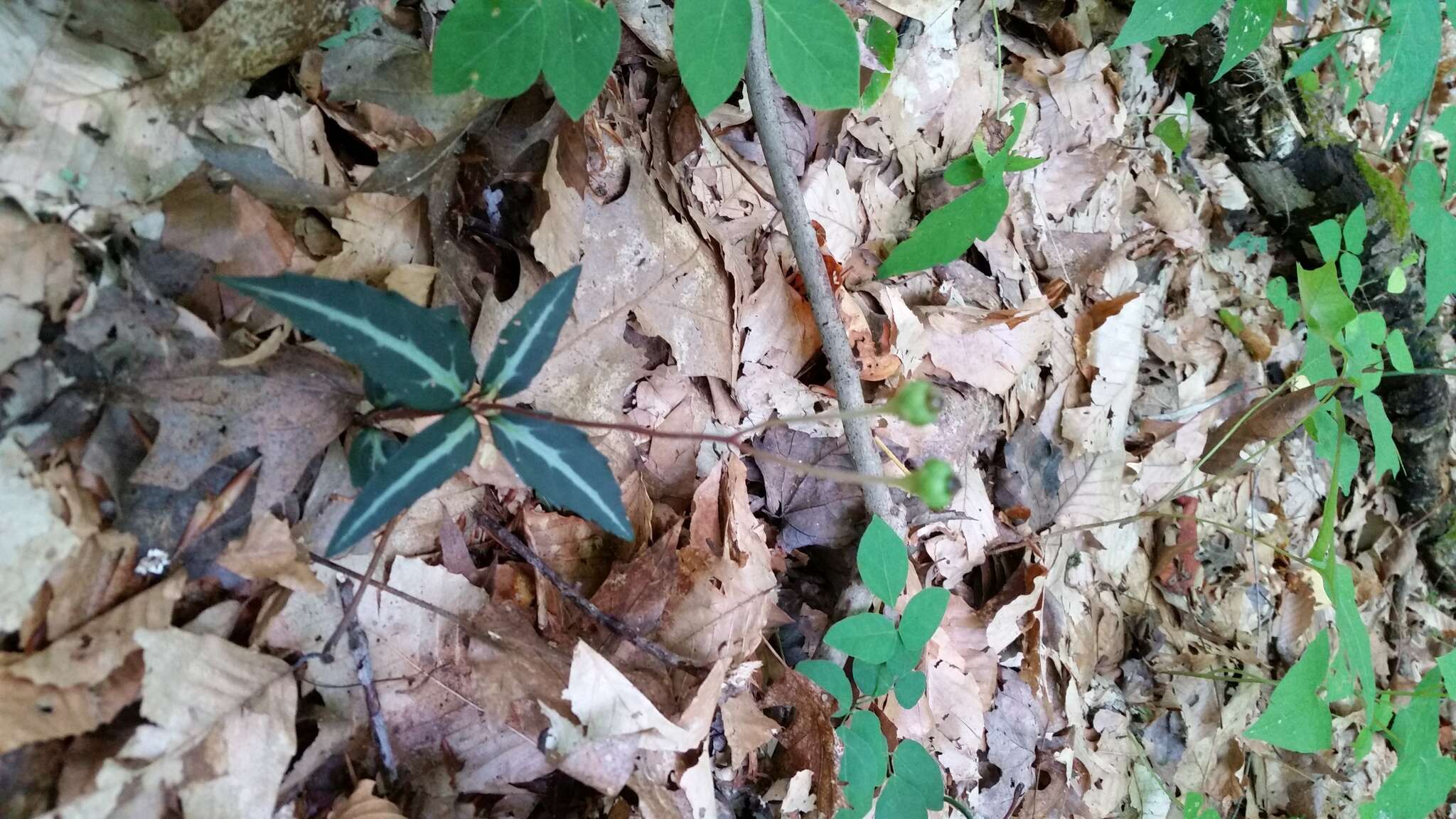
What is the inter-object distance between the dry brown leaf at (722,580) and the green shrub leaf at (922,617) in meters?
0.26

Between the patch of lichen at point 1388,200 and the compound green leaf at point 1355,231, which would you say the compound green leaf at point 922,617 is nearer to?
the compound green leaf at point 1355,231

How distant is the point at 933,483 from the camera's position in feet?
2.32

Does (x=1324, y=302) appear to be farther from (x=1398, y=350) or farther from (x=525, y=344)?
(x=525, y=344)

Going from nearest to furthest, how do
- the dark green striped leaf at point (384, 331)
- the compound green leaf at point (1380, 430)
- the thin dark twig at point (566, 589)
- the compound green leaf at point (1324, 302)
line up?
1. the dark green striped leaf at point (384, 331)
2. the thin dark twig at point (566, 589)
3. the compound green leaf at point (1380, 430)
4. the compound green leaf at point (1324, 302)

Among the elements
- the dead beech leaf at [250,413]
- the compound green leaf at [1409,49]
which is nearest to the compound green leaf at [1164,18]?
the compound green leaf at [1409,49]

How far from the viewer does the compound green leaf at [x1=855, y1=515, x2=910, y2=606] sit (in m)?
1.37

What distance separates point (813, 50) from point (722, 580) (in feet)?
2.96

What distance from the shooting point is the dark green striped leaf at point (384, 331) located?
81 centimetres

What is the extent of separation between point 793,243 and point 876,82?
578mm

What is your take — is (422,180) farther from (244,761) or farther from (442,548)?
(244,761)

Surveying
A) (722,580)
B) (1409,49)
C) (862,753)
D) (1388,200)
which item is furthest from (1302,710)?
(1388,200)

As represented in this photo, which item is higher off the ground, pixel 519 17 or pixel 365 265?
pixel 519 17

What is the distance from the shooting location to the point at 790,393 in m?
1.61

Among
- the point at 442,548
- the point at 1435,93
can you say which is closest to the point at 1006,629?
the point at 442,548
